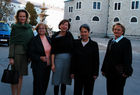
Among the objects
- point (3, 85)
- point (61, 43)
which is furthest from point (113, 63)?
point (3, 85)

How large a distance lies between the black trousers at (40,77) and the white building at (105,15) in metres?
44.8

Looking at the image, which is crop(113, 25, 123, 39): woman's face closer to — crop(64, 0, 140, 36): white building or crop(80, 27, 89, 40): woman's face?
crop(80, 27, 89, 40): woman's face

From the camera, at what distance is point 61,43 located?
173 inches

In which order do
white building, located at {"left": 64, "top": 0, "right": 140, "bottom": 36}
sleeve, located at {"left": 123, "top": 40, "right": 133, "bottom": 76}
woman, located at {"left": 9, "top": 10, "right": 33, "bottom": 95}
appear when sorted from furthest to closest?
white building, located at {"left": 64, "top": 0, "right": 140, "bottom": 36} → woman, located at {"left": 9, "top": 10, "right": 33, "bottom": 95} → sleeve, located at {"left": 123, "top": 40, "right": 133, "bottom": 76}

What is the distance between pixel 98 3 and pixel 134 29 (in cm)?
1173

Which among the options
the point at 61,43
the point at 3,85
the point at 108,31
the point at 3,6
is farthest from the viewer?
the point at 108,31

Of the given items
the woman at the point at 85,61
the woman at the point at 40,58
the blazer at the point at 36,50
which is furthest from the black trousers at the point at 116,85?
the blazer at the point at 36,50

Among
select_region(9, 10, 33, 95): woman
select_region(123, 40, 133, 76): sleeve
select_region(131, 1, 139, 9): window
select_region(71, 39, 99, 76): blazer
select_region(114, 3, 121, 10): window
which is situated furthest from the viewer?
select_region(114, 3, 121, 10): window

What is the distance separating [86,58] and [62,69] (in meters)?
0.70

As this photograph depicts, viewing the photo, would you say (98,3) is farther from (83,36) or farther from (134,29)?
(83,36)

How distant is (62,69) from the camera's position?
4.49 m

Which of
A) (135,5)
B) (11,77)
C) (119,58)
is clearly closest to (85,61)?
(119,58)

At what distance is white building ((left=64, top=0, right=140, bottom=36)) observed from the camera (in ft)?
154

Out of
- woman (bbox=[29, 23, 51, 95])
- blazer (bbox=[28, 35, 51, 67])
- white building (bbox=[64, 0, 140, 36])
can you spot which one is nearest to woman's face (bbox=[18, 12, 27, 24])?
woman (bbox=[29, 23, 51, 95])
